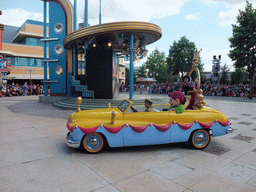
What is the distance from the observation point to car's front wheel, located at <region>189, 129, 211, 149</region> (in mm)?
4660

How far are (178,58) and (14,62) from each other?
30.5m

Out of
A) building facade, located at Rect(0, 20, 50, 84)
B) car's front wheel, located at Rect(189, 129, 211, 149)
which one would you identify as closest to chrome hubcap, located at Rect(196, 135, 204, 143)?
car's front wheel, located at Rect(189, 129, 211, 149)

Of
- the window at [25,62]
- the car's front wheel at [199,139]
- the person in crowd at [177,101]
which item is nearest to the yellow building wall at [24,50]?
the window at [25,62]

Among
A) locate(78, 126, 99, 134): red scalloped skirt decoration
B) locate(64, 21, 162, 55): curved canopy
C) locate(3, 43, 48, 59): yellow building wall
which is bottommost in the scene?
locate(78, 126, 99, 134): red scalloped skirt decoration

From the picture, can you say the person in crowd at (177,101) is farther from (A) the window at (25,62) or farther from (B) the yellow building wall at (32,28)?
(B) the yellow building wall at (32,28)

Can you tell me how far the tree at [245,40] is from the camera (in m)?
19.7

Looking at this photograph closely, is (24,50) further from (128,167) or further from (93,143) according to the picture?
(128,167)

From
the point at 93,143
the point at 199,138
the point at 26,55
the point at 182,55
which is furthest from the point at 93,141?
the point at 26,55

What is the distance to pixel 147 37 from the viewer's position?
11.5 m

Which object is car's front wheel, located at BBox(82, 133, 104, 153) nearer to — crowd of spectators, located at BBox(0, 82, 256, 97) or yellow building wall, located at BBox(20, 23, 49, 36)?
crowd of spectators, located at BBox(0, 82, 256, 97)

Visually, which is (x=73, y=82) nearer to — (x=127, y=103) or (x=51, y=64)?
(x=51, y=64)

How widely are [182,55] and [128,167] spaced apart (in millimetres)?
33568

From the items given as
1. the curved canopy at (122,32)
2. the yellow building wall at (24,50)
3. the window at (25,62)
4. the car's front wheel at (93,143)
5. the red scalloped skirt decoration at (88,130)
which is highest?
the yellow building wall at (24,50)

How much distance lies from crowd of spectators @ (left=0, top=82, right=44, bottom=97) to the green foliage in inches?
1035
